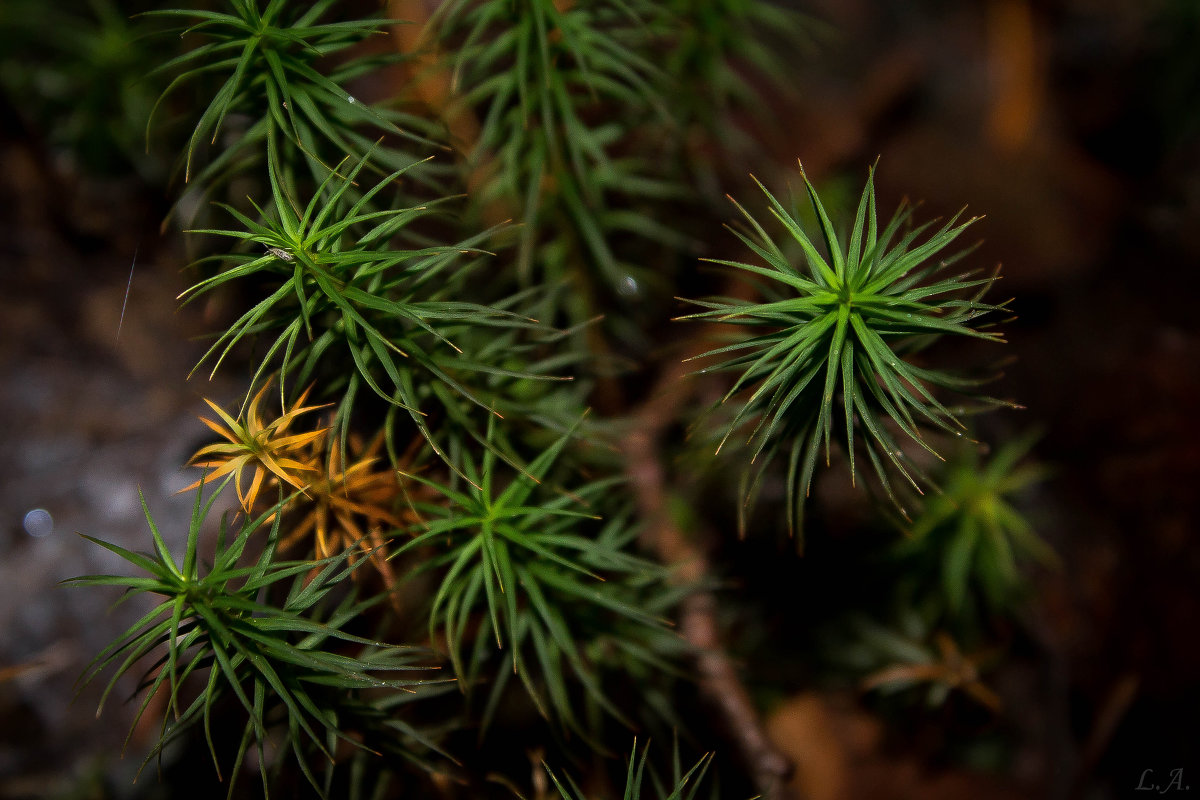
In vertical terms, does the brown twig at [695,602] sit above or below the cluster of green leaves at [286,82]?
below

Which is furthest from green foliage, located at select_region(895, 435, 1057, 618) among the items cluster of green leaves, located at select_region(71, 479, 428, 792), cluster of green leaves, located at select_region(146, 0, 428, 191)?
cluster of green leaves, located at select_region(146, 0, 428, 191)

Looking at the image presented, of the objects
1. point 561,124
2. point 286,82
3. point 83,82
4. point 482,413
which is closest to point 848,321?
point 482,413

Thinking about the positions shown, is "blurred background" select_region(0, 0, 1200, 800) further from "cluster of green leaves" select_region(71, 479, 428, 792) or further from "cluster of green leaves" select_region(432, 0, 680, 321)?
"cluster of green leaves" select_region(71, 479, 428, 792)

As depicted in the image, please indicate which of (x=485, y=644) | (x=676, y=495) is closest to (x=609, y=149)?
(x=676, y=495)

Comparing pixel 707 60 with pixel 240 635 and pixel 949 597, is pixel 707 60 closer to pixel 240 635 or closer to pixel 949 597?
pixel 949 597

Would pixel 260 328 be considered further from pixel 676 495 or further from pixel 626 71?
pixel 676 495

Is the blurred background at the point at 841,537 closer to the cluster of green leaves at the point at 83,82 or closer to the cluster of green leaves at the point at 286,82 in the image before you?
the cluster of green leaves at the point at 83,82

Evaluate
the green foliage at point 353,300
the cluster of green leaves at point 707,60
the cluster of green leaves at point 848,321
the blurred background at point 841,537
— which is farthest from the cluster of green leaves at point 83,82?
the cluster of green leaves at point 848,321
